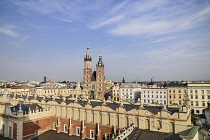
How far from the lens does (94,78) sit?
305 ft

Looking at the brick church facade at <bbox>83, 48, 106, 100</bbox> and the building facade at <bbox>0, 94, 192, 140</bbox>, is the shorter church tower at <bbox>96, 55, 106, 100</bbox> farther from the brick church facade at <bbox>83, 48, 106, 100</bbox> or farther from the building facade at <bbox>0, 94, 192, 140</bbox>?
the building facade at <bbox>0, 94, 192, 140</bbox>

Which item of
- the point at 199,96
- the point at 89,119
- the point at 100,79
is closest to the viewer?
the point at 89,119

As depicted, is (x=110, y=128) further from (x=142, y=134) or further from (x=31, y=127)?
(x=31, y=127)

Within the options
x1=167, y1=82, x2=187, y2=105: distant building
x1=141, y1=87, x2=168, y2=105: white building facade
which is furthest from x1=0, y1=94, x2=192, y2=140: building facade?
x1=141, y1=87, x2=168, y2=105: white building facade

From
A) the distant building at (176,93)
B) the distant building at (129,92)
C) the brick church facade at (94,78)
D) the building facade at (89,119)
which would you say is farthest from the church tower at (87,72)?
the building facade at (89,119)

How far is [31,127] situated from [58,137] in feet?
18.8

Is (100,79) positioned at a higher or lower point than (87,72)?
lower

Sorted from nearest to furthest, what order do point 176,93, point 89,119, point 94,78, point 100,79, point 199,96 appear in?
point 89,119
point 199,96
point 176,93
point 100,79
point 94,78

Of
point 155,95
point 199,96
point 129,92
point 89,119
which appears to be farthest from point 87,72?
point 89,119

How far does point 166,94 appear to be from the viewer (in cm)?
7400

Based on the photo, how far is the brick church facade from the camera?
Answer: 88.6 meters

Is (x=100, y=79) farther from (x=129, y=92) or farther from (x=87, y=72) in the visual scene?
(x=129, y=92)

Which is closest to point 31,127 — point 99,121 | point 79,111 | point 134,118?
point 79,111

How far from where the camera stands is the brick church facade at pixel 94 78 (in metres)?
88.6
